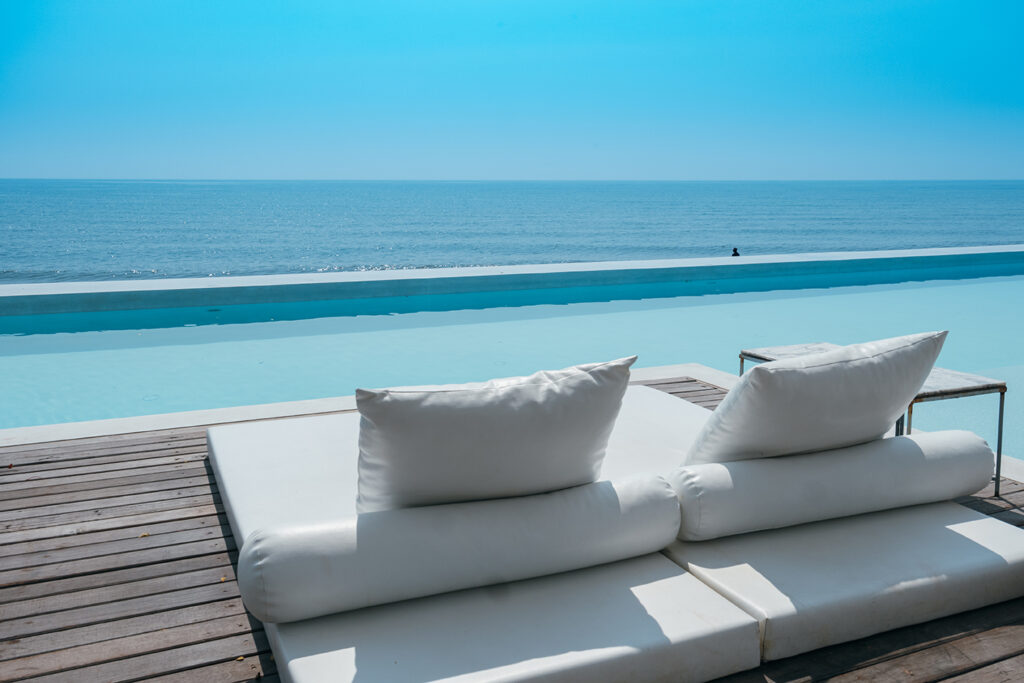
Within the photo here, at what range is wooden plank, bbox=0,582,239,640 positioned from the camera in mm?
1721

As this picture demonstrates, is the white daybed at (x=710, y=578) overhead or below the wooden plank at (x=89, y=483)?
overhead

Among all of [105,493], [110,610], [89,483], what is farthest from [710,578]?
[89,483]

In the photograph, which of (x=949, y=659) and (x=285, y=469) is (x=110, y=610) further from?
(x=949, y=659)

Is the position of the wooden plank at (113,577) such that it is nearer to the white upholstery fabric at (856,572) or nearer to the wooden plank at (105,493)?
the wooden plank at (105,493)

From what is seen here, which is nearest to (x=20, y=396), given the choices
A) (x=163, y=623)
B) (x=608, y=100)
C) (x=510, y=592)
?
(x=163, y=623)

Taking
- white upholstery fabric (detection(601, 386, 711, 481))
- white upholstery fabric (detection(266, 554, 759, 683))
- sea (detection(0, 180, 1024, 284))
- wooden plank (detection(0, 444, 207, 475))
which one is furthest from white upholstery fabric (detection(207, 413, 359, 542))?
sea (detection(0, 180, 1024, 284))

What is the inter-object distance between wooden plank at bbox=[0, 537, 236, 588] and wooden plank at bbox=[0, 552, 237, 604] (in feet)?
0.07

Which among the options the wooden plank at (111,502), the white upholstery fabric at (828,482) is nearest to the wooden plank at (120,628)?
the wooden plank at (111,502)

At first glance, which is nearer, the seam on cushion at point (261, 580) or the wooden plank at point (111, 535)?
the seam on cushion at point (261, 580)

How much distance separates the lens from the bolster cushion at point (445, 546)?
1431mm

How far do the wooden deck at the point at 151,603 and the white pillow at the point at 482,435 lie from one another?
465 millimetres

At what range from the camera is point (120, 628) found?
1.72m

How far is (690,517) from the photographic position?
1.76 m

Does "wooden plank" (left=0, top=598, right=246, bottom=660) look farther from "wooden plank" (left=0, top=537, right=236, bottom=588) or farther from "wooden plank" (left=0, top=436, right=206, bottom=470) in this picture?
"wooden plank" (left=0, top=436, right=206, bottom=470)
